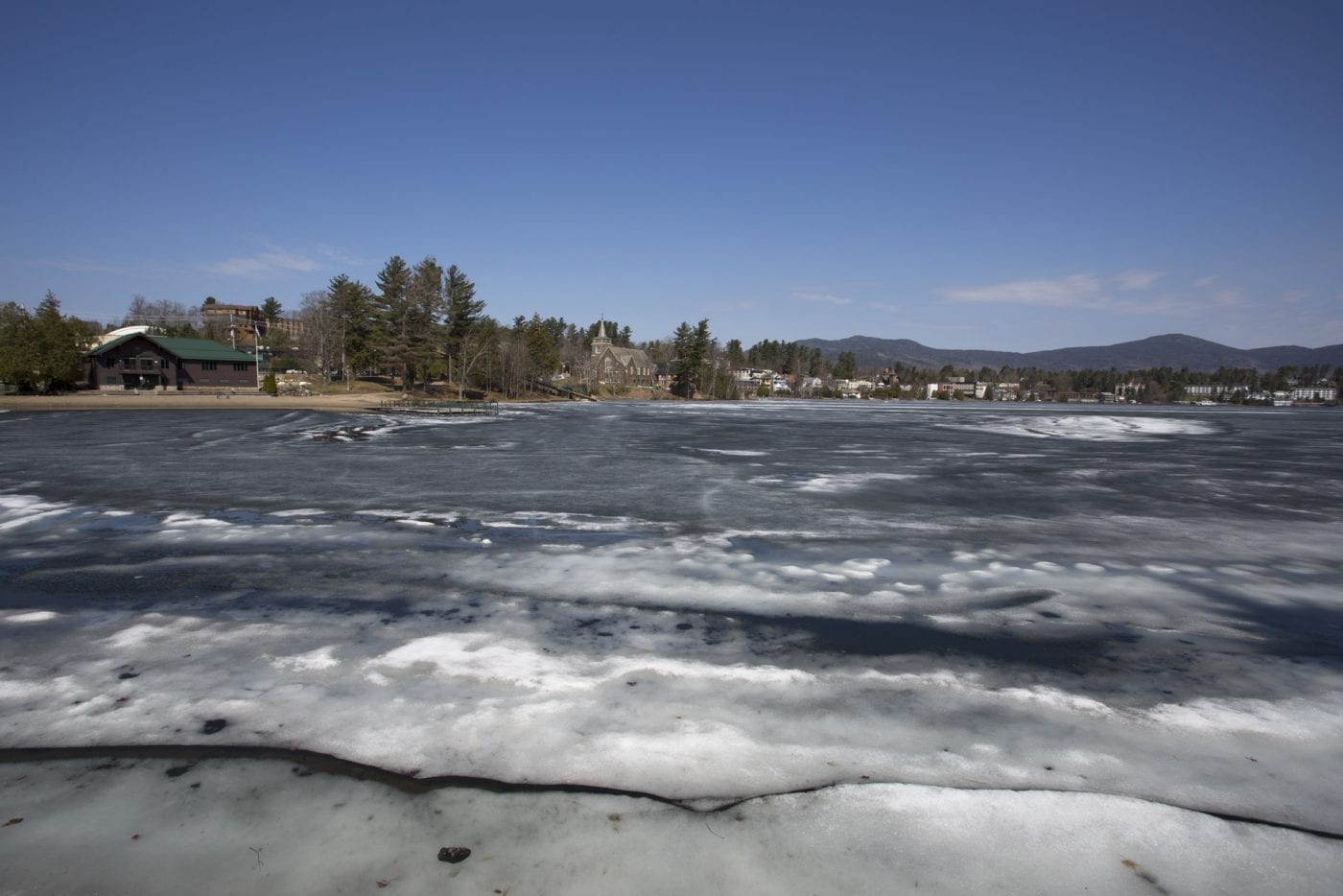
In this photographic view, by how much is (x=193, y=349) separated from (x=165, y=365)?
3.05 metres

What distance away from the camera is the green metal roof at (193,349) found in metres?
58.0

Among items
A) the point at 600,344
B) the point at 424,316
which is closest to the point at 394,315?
the point at 424,316

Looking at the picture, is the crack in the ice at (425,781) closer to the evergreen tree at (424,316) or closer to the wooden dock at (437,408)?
Answer: the wooden dock at (437,408)

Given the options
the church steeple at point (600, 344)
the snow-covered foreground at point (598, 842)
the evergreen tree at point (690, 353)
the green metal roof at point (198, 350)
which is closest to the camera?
the snow-covered foreground at point (598, 842)

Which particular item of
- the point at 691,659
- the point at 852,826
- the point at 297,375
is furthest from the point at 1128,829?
the point at 297,375

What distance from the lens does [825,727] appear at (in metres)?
3.82

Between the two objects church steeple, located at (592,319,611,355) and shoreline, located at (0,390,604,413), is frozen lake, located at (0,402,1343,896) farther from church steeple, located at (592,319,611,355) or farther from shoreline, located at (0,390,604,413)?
church steeple, located at (592,319,611,355)

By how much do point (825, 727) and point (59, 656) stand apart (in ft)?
16.5

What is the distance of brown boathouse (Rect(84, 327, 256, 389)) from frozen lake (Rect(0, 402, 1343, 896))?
5946 centimetres

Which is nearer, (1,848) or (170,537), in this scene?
(1,848)

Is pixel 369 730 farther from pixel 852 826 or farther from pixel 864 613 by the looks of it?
pixel 864 613

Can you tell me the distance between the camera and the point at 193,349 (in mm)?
61750

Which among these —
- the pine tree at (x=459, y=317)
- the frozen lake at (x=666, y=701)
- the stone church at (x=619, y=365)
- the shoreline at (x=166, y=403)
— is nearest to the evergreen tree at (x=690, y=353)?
the stone church at (x=619, y=365)

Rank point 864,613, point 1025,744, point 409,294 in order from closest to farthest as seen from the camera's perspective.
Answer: point 1025,744 < point 864,613 < point 409,294
